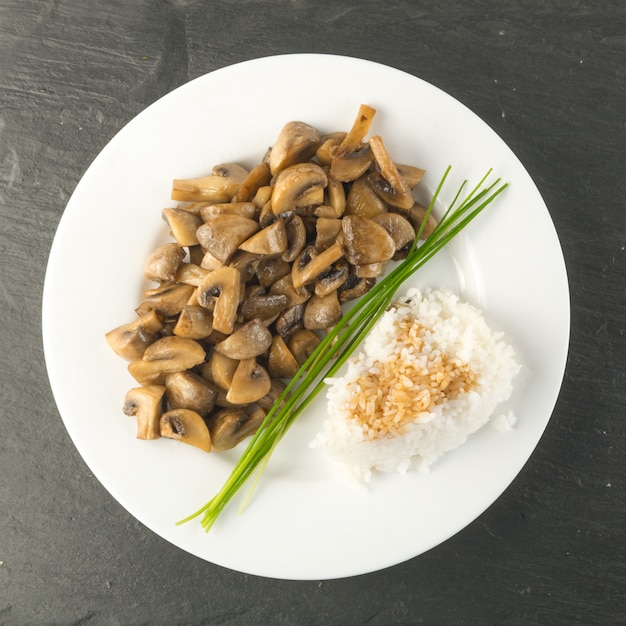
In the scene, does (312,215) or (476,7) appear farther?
(476,7)

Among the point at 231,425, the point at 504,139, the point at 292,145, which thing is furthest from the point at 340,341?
the point at 504,139

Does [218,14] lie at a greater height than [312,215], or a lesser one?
greater

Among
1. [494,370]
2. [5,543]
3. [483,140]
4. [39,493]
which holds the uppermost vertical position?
[483,140]

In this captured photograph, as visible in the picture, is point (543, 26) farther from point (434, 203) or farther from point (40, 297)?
point (40, 297)

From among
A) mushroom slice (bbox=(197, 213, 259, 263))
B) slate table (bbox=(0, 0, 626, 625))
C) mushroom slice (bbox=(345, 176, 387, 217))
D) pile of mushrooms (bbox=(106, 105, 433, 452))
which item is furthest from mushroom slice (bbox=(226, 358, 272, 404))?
slate table (bbox=(0, 0, 626, 625))

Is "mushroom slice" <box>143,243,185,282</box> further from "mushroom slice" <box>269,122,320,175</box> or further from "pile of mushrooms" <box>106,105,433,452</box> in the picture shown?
"mushroom slice" <box>269,122,320,175</box>

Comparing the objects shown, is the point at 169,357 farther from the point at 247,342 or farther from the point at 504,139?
the point at 504,139

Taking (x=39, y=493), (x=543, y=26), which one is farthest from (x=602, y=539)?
(x=39, y=493)

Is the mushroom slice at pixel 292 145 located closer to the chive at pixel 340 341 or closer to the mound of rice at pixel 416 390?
the chive at pixel 340 341
